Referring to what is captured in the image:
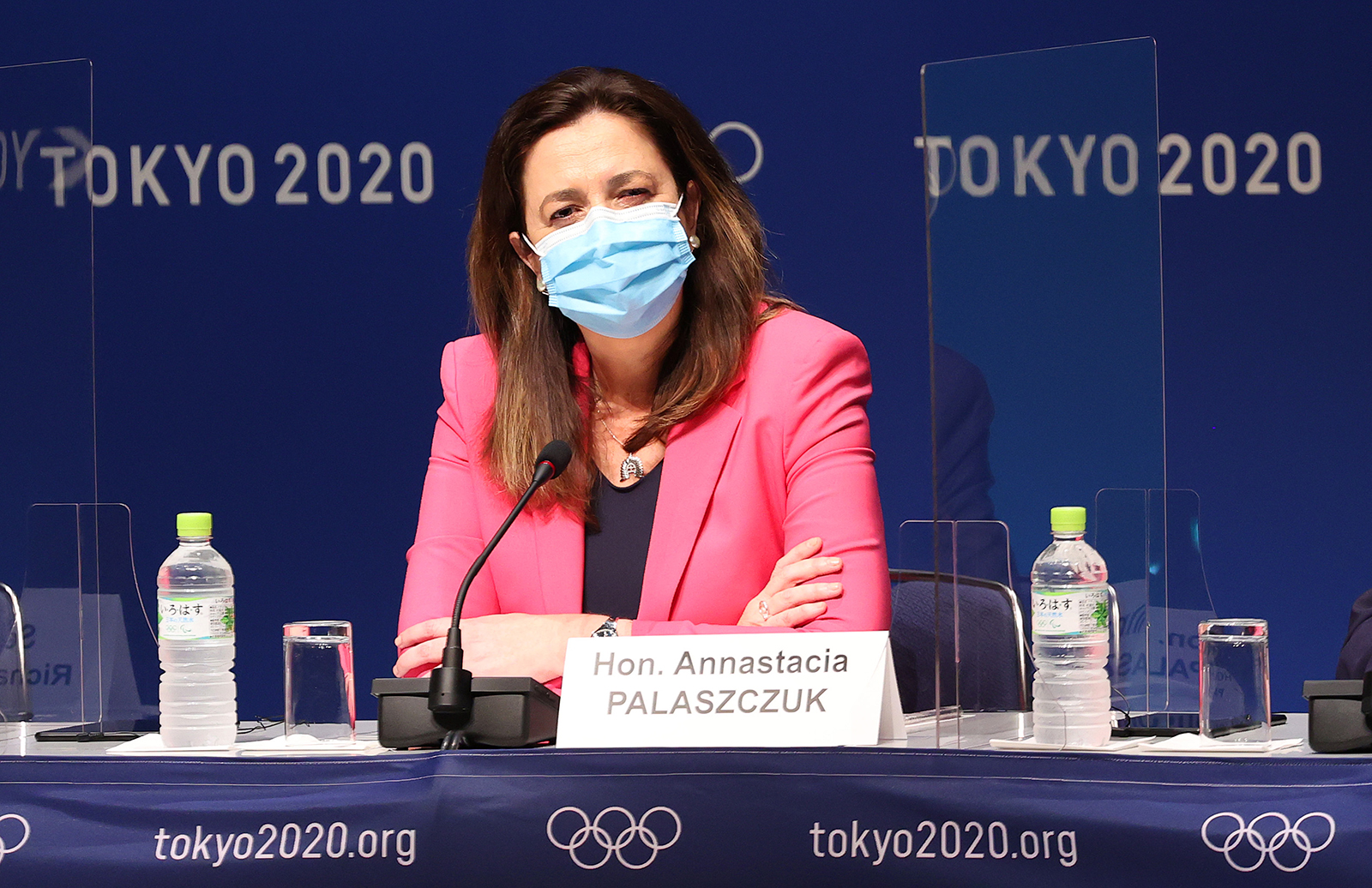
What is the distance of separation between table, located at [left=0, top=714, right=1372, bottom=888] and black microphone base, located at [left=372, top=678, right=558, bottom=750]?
0.10m

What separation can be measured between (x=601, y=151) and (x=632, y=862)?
1.17 metres

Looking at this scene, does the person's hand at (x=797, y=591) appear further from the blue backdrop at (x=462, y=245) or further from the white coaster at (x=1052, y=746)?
the blue backdrop at (x=462, y=245)

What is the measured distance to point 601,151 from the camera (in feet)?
7.29

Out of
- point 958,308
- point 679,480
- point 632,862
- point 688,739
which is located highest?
point 958,308

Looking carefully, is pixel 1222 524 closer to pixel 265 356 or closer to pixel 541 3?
pixel 541 3

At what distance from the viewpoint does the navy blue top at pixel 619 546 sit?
2.25m

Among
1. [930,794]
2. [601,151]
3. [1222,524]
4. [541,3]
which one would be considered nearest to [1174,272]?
[1222,524]

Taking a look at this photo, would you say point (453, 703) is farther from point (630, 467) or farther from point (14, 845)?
point (630, 467)

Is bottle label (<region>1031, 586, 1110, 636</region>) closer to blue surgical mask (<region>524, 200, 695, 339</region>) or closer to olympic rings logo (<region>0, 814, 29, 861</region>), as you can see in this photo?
blue surgical mask (<region>524, 200, 695, 339</region>)

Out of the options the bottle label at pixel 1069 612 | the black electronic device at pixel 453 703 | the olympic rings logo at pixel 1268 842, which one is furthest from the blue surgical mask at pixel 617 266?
the olympic rings logo at pixel 1268 842

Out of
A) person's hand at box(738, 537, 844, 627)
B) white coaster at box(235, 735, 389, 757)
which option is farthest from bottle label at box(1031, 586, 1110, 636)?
white coaster at box(235, 735, 389, 757)

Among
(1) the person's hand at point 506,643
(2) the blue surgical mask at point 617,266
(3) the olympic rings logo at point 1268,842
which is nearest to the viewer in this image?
(3) the olympic rings logo at point 1268,842

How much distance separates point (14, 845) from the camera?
4.94 ft

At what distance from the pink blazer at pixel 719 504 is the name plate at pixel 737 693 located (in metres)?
0.56
